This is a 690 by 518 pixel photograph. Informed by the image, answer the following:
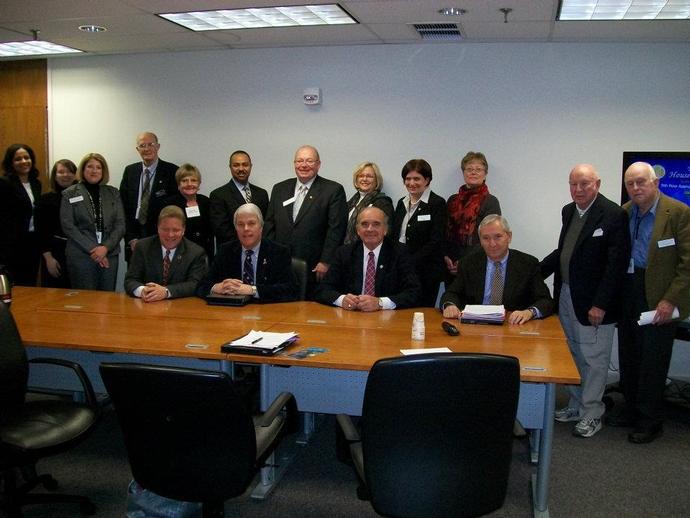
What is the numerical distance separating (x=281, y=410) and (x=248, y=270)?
1.77m

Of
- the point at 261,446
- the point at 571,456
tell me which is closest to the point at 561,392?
the point at 571,456

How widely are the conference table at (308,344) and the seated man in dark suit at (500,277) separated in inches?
8.6

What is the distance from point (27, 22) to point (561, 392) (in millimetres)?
5045

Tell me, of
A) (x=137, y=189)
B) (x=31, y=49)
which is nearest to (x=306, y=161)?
(x=137, y=189)

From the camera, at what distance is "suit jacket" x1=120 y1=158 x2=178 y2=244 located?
19.0 ft

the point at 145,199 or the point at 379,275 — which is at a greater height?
the point at 145,199

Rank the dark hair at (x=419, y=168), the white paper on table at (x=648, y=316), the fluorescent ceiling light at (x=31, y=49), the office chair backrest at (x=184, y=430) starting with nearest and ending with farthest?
the office chair backrest at (x=184, y=430)
the white paper on table at (x=648, y=316)
the dark hair at (x=419, y=168)
the fluorescent ceiling light at (x=31, y=49)

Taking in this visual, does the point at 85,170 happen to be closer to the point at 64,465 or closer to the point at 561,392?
the point at 64,465

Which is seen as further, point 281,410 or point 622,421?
point 622,421

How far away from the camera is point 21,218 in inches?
200

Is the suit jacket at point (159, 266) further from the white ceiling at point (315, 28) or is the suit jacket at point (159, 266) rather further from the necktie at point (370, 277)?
the white ceiling at point (315, 28)

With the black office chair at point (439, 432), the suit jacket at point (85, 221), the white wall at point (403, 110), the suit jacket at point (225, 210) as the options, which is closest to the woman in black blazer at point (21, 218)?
the suit jacket at point (85, 221)

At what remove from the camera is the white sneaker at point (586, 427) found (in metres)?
3.91

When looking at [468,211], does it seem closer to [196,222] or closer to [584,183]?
[584,183]
